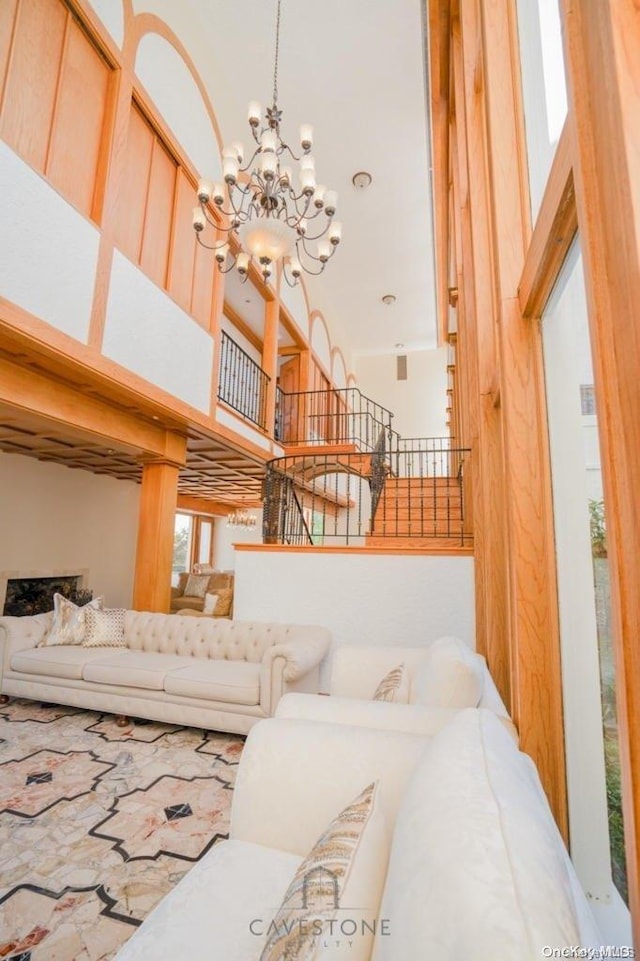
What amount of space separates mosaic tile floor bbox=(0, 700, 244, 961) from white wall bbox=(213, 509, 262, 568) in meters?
9.92

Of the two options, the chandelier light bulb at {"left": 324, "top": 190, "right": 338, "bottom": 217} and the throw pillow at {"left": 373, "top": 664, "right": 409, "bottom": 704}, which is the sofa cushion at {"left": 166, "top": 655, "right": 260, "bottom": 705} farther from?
the chandelier light bulb at {"left": 324, "top": 190, "right": 338, "bottom": 217}

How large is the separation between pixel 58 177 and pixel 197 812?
4.43 metres

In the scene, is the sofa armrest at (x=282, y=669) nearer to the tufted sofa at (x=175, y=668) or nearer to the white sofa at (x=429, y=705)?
the tufted sofa at (x=175, y=668)

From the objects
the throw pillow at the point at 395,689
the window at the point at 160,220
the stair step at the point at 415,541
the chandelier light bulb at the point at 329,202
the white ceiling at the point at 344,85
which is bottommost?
the throw pillow at the point at 395,689

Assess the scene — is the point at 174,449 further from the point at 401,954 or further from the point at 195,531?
the point at 195,531

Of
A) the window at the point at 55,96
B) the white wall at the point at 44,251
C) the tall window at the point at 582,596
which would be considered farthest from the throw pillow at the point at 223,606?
the tall window at the point at 582,596

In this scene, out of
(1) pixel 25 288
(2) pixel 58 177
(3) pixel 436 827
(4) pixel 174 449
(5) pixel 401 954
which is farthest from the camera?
(4) pixel 174 449

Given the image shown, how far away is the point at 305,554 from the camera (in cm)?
446

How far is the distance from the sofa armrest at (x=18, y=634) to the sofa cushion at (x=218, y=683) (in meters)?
1.55

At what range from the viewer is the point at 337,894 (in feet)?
2.33

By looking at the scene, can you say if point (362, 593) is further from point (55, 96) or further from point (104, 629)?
point (55, 96)

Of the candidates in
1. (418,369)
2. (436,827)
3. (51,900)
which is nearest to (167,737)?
(51,900)

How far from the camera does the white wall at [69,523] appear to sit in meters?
6.59

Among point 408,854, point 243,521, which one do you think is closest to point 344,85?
point 408,854
